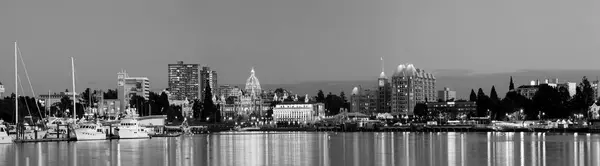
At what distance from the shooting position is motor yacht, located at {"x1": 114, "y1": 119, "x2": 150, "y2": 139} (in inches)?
4745

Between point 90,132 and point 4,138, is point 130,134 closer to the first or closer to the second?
point 90,132

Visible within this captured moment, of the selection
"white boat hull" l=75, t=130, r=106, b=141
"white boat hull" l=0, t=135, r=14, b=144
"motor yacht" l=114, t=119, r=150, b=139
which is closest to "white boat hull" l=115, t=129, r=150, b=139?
"motor yacht" l=114, t=119, r=150, b=139

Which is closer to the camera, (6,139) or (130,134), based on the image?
(6,139)

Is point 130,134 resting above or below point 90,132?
below

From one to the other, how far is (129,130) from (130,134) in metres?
0.77

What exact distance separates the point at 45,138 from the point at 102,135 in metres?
8.69

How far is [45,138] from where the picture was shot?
4141 inches

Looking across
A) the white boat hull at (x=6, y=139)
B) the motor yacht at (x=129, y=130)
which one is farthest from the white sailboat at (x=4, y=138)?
the motor yacht at (x=129, y=130)

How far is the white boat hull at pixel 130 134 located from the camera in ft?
394

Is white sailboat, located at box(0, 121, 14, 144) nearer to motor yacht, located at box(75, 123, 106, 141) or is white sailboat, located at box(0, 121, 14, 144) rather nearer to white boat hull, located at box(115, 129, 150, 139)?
motor yacht, located at box(75, 123, 106, 141)

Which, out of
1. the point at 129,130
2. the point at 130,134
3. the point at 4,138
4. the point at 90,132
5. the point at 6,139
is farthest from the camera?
the point at 129,130

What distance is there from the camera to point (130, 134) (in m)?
122

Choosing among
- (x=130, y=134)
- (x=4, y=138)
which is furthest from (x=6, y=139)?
(x=130, y=134)

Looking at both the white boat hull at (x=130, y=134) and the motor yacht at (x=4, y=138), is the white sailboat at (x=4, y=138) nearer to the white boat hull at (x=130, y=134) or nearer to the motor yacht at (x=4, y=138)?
the motor yacht at (x=4, y=138)
